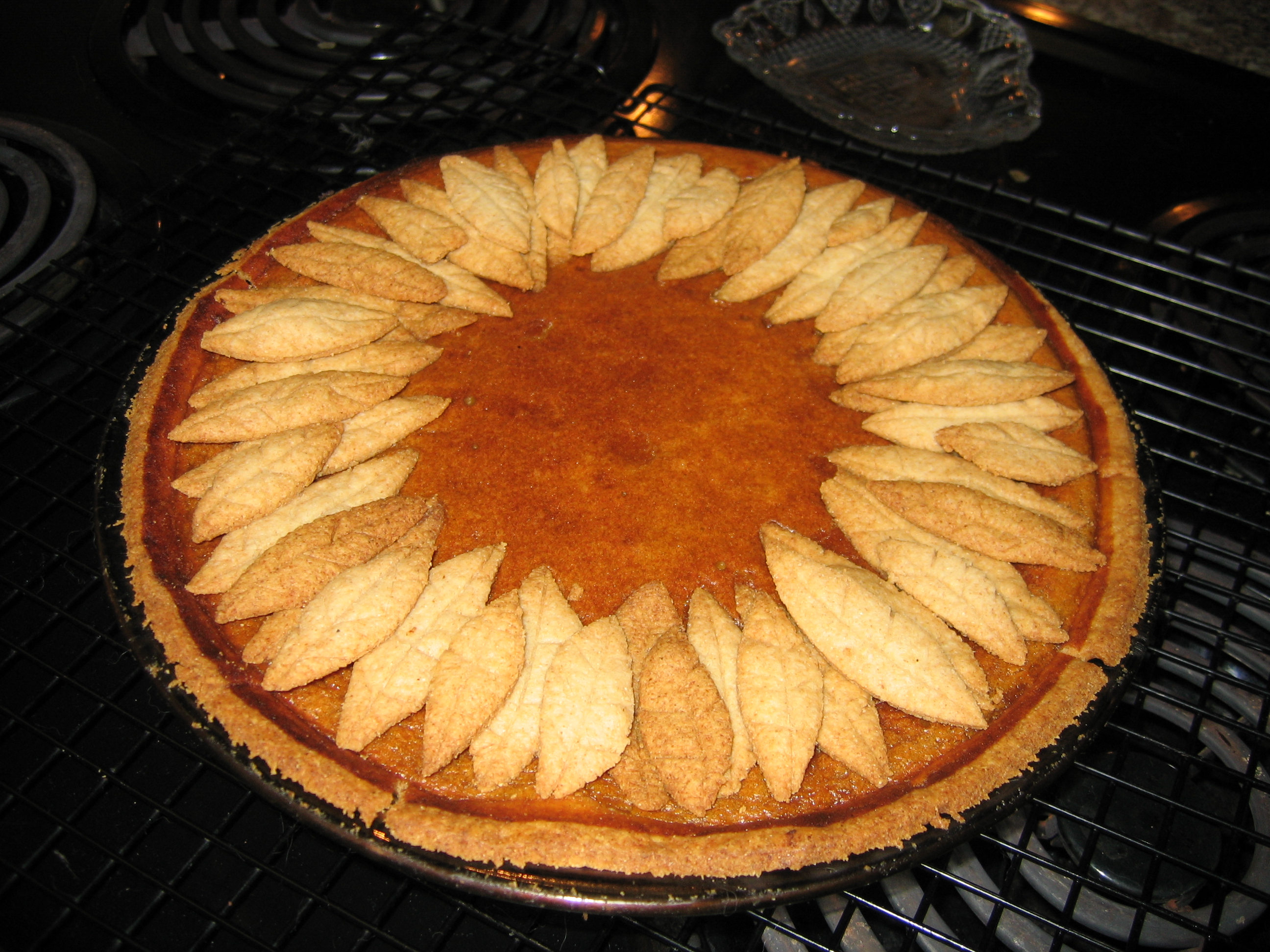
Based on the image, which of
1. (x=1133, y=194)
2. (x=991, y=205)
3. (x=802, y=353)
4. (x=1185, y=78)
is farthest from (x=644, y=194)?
(x=1185, y=78)

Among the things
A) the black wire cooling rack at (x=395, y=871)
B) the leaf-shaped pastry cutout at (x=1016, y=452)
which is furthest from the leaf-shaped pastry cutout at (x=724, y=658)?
the leaf-shaped pastry cutout at (x=1016, y=452)

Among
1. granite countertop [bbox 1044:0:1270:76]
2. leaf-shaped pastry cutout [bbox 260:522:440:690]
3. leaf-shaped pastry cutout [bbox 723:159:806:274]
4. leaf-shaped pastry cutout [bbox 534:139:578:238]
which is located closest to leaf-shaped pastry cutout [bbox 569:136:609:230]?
leaf-shaped pastry cutout [bbox 534:139:578:238]

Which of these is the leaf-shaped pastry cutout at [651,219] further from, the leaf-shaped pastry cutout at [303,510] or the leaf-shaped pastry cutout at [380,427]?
the leaf-shaped pastry cutout at [303,510]

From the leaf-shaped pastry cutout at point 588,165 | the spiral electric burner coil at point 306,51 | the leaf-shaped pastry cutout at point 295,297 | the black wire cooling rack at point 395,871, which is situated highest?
the spiral electric burner coil at point 306,51

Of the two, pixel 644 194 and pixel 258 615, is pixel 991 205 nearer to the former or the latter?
pixel 644 194

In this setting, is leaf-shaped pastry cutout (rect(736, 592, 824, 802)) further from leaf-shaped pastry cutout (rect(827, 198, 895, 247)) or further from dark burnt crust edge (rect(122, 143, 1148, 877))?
leaf-shaped pastry cutout (rect(827, 198, 895, 247))

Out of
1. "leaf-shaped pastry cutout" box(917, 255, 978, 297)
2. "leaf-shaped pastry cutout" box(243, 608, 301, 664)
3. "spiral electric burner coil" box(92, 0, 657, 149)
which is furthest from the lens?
"spiral electric burner coil" box(92, 0, 657, 149)
